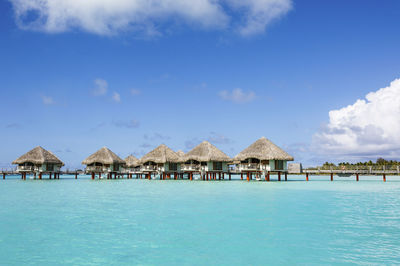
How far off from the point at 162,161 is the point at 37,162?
16.9m

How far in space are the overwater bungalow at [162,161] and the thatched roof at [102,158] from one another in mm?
4911

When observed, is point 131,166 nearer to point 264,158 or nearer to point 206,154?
point 206,154

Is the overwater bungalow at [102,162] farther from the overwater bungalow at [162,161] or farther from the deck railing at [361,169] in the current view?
the deck railing at [361,169]

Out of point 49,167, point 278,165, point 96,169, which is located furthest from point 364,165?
point 49,167

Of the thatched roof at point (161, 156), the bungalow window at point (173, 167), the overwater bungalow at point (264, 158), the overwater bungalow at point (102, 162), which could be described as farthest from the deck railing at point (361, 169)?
the overwater bungalow at point (102, 162)

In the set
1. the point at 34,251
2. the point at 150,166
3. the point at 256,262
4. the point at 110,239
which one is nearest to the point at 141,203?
the point at 110,239

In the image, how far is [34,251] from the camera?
9250 millimetres

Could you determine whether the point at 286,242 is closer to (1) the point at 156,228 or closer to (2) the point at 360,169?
(1) the point at 156,228

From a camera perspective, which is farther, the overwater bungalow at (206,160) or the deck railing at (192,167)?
the deck railing at (192,167)

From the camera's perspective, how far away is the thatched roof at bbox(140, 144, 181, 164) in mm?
48906

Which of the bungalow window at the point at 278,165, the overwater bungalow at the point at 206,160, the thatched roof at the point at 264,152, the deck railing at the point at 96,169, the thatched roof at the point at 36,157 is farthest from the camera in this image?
the deck railing at the point at 96,169

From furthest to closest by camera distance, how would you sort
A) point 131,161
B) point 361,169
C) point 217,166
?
1. point 131,161
2. point 361,169
3. point 217,166

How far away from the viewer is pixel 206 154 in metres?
44.5

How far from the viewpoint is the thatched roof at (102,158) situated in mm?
51906
